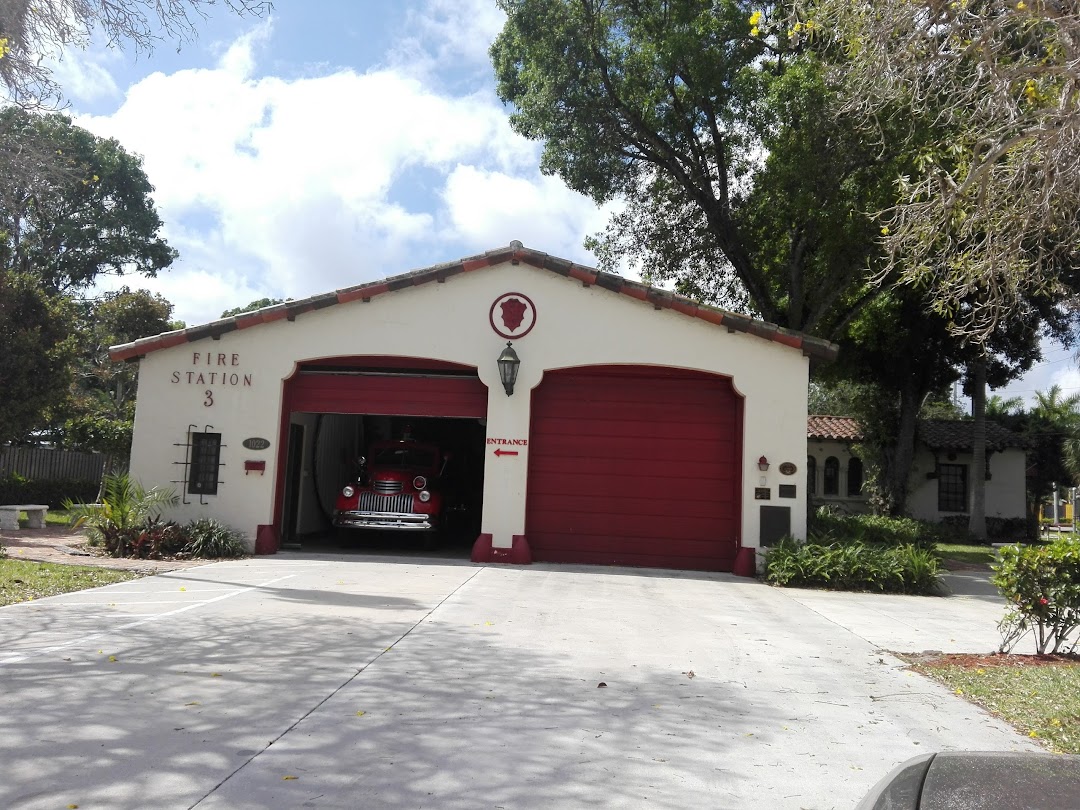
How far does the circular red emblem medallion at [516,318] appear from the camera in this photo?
43.5 ft

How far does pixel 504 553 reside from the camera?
13.0 meters

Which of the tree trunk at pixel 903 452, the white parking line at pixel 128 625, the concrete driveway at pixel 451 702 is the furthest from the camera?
the tree trunk at pixel 903 452

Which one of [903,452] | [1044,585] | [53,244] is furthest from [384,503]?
[53,244]

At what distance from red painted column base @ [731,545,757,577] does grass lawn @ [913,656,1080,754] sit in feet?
17.2

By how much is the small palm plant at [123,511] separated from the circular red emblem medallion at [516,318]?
5450 millimetres

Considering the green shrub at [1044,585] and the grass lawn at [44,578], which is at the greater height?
the green shrub at [1044,585]

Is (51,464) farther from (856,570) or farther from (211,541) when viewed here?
(856,570)

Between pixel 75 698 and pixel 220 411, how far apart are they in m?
8.73

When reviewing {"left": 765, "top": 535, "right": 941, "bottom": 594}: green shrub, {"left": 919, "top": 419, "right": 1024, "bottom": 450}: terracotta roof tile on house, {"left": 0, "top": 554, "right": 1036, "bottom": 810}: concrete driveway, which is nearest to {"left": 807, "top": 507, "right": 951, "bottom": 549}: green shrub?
{"left": 765, "top": 535, "right": 941, "bottom": 594}: green shrub

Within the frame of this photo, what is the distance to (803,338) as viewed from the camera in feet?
41.8

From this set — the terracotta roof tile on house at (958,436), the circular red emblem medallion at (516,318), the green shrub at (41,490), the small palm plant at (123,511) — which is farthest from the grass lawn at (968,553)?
the green shrub at (41,490)

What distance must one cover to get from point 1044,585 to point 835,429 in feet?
91.8

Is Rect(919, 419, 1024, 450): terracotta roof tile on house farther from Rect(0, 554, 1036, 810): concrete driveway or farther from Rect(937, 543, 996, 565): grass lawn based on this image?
Rect(0, 554, 1036, 810): concrete driveway

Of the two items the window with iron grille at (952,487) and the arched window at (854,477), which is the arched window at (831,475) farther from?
the window with iron grille at (952,487)
